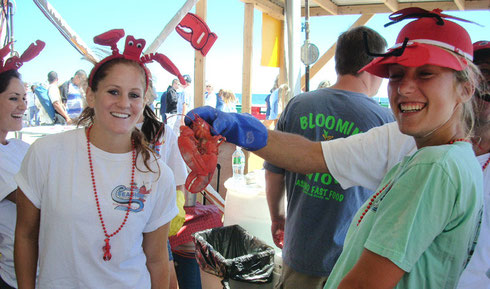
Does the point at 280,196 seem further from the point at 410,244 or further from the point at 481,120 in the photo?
the point at 410,244

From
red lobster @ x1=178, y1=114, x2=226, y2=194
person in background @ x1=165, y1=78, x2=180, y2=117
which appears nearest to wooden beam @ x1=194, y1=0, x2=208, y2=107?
person in background @ x1=165, y1=78, x2=180, y2=117

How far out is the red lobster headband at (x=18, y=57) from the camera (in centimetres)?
203

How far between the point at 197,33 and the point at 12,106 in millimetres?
1640

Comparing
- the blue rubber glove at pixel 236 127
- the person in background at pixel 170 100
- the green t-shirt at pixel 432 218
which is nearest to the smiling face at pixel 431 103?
the green t-shirt at pixel 432 218

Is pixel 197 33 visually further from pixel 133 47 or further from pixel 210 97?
pixel 210 97

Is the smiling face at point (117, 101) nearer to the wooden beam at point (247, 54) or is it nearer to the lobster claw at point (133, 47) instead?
the lobster claw at point (133, 47)

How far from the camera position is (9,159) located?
181cm

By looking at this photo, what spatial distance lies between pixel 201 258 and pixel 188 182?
1516mm

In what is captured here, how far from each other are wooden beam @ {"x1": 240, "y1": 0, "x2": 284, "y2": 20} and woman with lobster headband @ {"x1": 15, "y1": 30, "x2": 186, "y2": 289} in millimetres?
3815

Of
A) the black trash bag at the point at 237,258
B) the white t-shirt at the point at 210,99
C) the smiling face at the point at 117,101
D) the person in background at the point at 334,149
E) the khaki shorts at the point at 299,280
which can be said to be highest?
the smiling face at the point at 117,101

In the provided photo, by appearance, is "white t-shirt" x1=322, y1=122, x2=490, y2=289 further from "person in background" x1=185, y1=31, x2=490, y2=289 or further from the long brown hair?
the long brown hair

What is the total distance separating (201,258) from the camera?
99.1 inches

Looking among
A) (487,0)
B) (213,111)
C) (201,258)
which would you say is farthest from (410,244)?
(487,0)

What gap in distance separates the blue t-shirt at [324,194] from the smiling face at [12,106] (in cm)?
166
